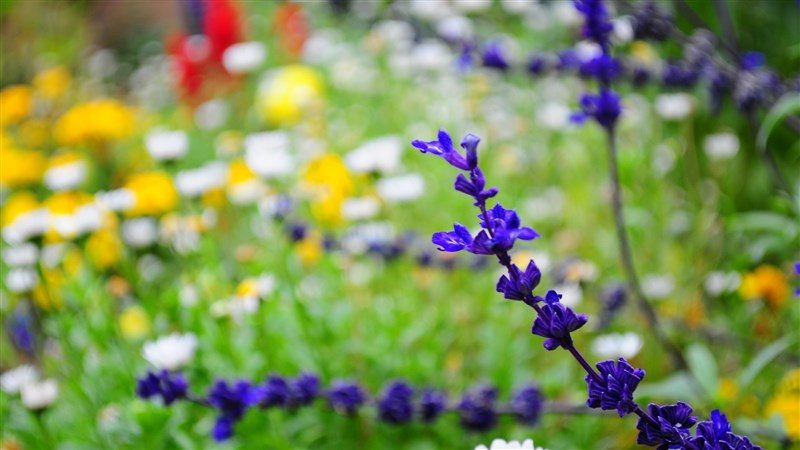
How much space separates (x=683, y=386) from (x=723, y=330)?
557mm

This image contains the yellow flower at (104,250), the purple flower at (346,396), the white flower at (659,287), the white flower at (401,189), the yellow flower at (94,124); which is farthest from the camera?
the yellow flower at (94,124)

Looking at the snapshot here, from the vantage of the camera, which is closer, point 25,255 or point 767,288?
point 767,288

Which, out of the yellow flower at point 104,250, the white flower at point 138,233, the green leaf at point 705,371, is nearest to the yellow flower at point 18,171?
the yellow flower at point 104,250

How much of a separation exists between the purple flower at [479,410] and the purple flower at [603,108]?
456mm

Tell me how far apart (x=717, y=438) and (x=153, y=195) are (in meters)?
1.87

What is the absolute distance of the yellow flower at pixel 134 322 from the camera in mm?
1885

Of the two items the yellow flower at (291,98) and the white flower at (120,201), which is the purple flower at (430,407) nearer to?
the white flower at (120,201)

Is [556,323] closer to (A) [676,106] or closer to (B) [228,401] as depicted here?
(B) [228,401]

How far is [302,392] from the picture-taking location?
1.31m

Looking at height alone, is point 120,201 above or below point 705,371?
above

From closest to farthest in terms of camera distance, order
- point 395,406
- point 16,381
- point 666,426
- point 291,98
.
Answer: point 666,426
point 395,406
point 16,381
point 291,98

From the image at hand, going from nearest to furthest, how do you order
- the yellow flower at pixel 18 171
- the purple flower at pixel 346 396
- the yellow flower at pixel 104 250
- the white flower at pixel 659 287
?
1. the purple flower at pixel 346 396
2. the white flower at pixel 659 287
3. the yellow flower at pixel 104 250
4. the yellow flower at pixel 18 171

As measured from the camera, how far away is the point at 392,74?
3793mm

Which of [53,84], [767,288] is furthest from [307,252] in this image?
[53,84]
